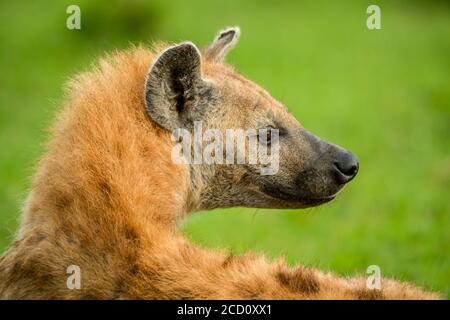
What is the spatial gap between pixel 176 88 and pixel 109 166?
0.80 metres

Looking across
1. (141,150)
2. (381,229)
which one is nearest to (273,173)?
(141,150)

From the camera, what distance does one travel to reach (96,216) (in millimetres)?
3721

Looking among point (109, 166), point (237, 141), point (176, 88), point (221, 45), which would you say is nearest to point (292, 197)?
point (237, 141)

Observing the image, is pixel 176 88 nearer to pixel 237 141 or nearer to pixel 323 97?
pixel 237 141

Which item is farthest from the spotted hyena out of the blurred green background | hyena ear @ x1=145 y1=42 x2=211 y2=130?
the blurred green background

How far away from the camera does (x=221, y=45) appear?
17.8ft

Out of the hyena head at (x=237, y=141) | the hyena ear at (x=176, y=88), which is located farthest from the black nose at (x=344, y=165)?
the hyena ear at (x=176, y=88)

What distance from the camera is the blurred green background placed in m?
7.29

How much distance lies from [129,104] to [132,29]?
10.5 meters

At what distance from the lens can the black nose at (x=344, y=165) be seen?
4809 mm

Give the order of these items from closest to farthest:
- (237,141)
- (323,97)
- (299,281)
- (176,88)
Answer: (299,281)
(176,88)
(237,141)
(323,97)

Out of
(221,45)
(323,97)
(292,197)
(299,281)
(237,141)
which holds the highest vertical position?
(323,97)

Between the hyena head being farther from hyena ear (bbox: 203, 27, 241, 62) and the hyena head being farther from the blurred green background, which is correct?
the blurred green background
